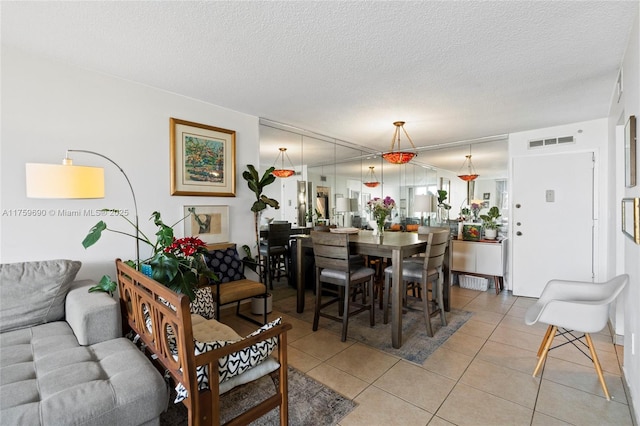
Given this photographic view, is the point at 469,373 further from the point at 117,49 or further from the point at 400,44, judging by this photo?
the point at 117,49

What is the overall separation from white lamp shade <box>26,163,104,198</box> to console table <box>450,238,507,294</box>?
183 inches

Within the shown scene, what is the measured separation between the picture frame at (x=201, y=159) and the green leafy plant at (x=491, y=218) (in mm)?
3972

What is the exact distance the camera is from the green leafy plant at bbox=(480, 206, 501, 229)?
4.82 meters

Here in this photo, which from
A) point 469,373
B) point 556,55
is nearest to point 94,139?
point 469,373

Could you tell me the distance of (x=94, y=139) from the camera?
267cm

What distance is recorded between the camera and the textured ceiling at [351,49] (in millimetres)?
1829

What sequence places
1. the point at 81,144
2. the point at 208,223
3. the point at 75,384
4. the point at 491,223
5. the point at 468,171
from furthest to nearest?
1. the point at 468,171
2. the point at 491,223
3. the point at 208,223
4. the point at 81,144
5. the point at 75,384

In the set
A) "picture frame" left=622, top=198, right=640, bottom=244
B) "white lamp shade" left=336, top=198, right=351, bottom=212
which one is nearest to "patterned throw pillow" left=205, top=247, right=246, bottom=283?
"white lamp shade" left=336, top=198, right=351, bottom=212

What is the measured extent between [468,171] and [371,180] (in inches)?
71.0

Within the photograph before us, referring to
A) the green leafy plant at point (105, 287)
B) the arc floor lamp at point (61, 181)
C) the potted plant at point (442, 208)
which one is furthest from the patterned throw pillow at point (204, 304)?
the potted plant at point (442, 208)

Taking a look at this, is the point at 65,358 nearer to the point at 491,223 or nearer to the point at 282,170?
the point at 282,170

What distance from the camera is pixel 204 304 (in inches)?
109

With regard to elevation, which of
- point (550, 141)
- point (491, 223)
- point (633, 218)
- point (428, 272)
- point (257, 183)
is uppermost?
point (550, 141)

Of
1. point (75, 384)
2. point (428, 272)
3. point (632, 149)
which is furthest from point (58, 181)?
point (632, 149)
